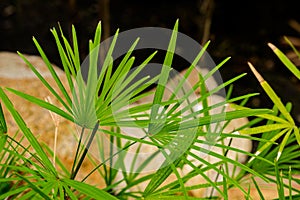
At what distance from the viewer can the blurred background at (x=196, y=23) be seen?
121 inches

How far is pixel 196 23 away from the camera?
3625 mm

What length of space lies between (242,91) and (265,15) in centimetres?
138

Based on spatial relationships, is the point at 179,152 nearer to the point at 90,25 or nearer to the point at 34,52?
the point at 34,52

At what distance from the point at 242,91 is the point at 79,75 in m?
2.00

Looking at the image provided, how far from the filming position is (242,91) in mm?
2604

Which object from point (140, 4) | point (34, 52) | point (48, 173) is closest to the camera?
point (48, 173)

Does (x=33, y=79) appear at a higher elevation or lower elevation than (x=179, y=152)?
higher

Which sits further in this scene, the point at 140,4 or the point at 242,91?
the point at 140,4

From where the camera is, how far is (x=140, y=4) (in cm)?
362

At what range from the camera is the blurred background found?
306 cm

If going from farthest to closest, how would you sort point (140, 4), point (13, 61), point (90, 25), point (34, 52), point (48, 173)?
point (140, 4)
point (90, 25)
point (34, 52)
point (13, 61)
point (48, 173)

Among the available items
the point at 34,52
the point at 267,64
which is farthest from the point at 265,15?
the point at 34,52

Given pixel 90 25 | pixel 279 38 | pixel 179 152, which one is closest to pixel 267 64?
pixel 279 38

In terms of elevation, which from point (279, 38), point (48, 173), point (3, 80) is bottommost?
point (48, 173)
